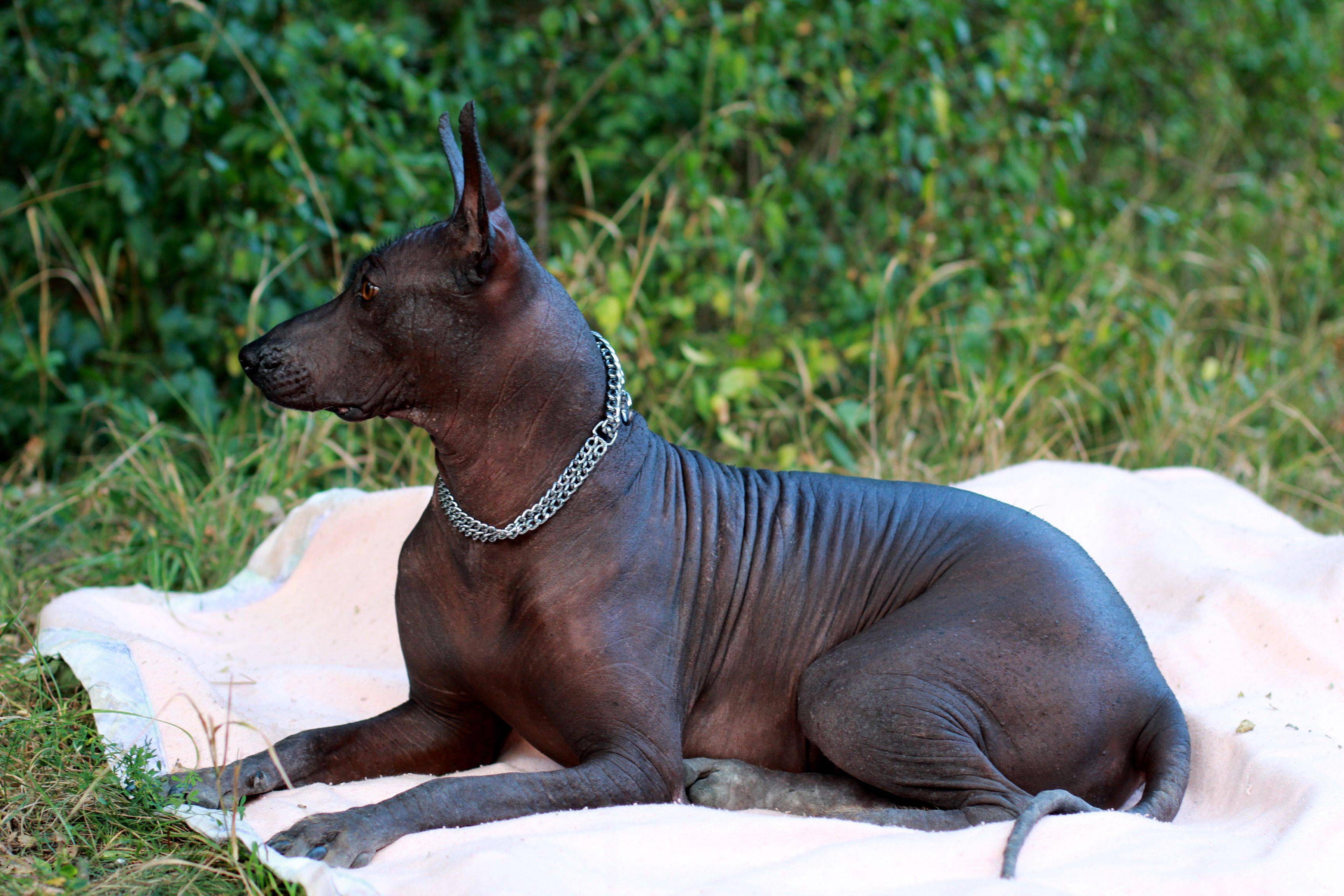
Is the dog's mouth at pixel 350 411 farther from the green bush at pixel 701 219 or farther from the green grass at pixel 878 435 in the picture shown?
the green bush at pixel 701 219

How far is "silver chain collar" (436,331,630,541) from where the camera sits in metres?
2.60

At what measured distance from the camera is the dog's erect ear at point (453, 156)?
8.01ft

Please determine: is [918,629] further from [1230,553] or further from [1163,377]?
[1163,377]

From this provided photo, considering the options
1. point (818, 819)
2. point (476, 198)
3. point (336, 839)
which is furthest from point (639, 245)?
point (336, 839)

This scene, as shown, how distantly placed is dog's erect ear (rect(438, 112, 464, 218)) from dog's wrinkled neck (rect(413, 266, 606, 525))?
0.22 m

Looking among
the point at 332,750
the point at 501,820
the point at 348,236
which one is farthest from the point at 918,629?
the point at 348,236

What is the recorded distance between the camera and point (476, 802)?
2.41 meters

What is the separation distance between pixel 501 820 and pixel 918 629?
3.03 feet

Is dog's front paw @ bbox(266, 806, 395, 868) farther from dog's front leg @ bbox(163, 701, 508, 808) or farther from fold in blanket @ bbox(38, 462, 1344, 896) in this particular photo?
dog's front leg @ bbox(163, 701, 508, 808)

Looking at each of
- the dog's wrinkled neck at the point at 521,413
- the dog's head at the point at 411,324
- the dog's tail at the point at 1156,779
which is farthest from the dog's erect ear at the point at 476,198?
the dog's tail at the point at 1156,779

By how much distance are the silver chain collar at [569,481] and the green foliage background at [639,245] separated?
168 cm

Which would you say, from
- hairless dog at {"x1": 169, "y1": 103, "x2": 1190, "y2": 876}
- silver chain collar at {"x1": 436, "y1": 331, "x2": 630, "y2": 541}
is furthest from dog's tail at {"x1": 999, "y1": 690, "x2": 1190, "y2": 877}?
silver chain collar at {"x1": 436, "y1": 331, "x2": 630, "y2": 541}

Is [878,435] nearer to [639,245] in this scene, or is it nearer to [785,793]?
[639,245]

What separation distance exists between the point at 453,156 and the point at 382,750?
1.30 meters
